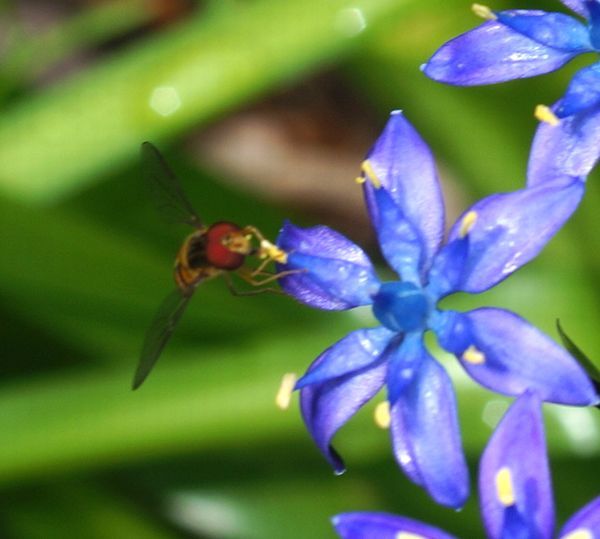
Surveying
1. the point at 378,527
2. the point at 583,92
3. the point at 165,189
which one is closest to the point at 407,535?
the point at 378,527

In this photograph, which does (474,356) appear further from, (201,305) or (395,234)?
(201,305)

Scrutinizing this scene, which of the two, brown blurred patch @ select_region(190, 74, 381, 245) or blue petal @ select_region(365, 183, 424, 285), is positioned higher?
blue petal @ select_region(365, 183, 424, 285)

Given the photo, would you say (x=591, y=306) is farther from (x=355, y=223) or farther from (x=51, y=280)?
(x=355, y=223)

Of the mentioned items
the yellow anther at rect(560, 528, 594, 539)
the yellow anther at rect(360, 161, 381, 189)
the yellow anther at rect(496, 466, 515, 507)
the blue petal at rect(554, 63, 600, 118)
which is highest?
the yellow anther at rect(360, 161, 381, 189)

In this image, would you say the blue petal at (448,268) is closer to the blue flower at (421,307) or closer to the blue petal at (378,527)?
the blue flower at (421,307)

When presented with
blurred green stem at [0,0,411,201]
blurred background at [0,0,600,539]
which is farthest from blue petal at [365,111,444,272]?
blurred green stem at [0,0,411,201]

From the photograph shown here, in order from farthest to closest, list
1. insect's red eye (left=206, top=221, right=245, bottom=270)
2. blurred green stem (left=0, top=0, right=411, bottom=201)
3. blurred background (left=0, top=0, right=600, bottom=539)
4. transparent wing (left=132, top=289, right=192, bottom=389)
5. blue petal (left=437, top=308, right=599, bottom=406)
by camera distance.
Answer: blurred green stem (left=0, top=0, right=411, bottom=201)
blurred background (left=0, top=0, right=600, bottom=539)
insect's red eye (left=206, top=221, right=245, bottom=270)
transparent wing (left=132, top=289, right=192, bottom=389)
blue petal (left=437, top=308, right=599, bottom=406)

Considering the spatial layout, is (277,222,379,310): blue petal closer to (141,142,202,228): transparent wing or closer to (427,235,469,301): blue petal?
(427,235,469,301): blue petal
